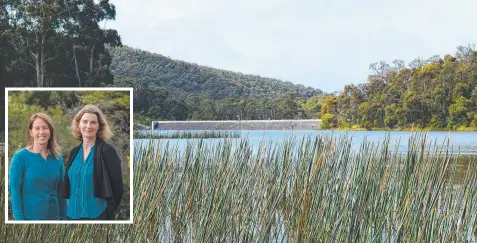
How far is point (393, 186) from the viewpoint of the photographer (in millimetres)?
2740

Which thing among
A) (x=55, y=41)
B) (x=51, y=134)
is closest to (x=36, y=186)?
(x=51, y=134)

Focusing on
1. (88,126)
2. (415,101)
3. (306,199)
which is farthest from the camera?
(415,101)

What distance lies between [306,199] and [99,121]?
4.06 ft

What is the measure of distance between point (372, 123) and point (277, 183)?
48.6 ft

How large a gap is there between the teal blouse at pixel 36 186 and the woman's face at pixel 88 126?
0.31ft

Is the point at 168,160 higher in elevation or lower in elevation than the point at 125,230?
higher

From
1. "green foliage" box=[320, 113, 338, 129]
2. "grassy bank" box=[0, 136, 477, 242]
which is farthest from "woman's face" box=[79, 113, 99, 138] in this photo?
"green foliage" box=[320, 113, 338, 129]

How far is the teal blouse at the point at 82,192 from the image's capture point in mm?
1542

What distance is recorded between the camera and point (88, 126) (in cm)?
152

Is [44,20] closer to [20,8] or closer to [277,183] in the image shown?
[20,8]

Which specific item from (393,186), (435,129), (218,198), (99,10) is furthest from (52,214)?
(435,129)

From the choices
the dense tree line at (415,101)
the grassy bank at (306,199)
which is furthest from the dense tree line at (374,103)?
the grassy bank at (306,199)

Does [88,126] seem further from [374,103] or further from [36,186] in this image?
[374,103]

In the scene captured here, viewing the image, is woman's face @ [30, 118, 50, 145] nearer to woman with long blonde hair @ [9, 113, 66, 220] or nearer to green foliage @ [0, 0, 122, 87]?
woman with long blonde hair @ [9, 113, 66, 220]
